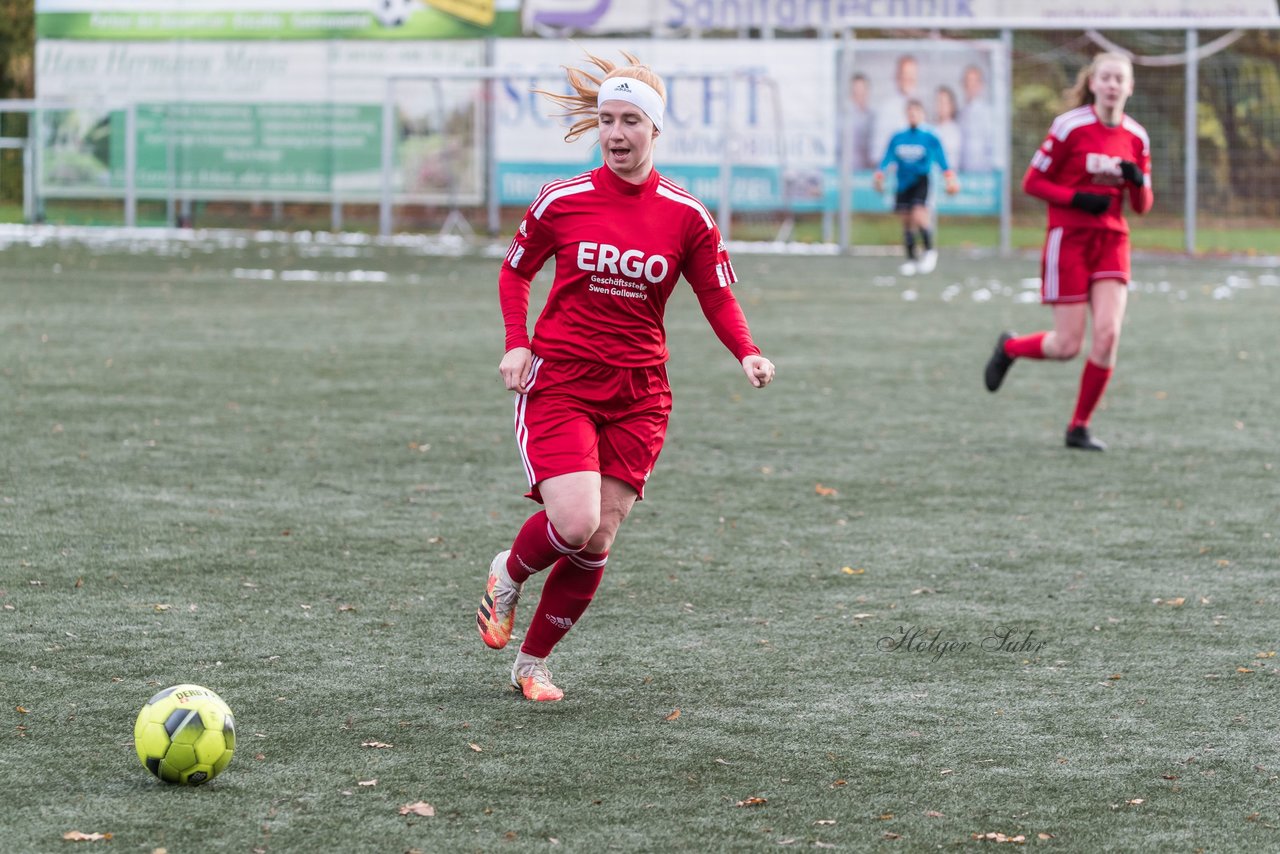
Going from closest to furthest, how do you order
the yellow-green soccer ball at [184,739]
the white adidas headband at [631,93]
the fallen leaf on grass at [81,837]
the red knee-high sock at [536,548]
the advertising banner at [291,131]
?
the fallen leaf on grass at [81,837]
the yellow-green soccer ball at [184,739]
the white adidas headband at [631,93]
the red knee-high sock at [536,548]
the advertising banner at [291,131]

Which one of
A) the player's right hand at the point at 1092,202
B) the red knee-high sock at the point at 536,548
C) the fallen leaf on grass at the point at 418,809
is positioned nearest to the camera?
the fallen leaf on grass at the point at 418,809

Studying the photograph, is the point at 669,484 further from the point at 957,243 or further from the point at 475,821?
the point at 957,243

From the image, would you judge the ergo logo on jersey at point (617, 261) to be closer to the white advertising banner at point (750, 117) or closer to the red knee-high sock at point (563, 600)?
the red knee-high sock at point (563, 600)

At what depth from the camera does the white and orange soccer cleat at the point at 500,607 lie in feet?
16.5

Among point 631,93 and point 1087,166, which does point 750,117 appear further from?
point 631,93

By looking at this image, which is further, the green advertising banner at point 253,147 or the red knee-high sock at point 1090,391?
the green advertising banner at point 253,147

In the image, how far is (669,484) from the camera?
8336 millimetres

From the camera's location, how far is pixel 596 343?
15.9 feet

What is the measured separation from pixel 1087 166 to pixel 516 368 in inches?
213

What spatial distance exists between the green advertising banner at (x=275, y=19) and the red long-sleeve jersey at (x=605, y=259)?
1100 inches

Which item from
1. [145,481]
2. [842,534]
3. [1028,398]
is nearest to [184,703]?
[842,534]

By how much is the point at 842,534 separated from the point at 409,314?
9978 mm

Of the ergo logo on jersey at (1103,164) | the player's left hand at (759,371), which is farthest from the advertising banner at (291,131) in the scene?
the player's left hand at (759,371)

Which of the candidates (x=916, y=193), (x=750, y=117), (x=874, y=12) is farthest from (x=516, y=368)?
(x=874, y=12)
